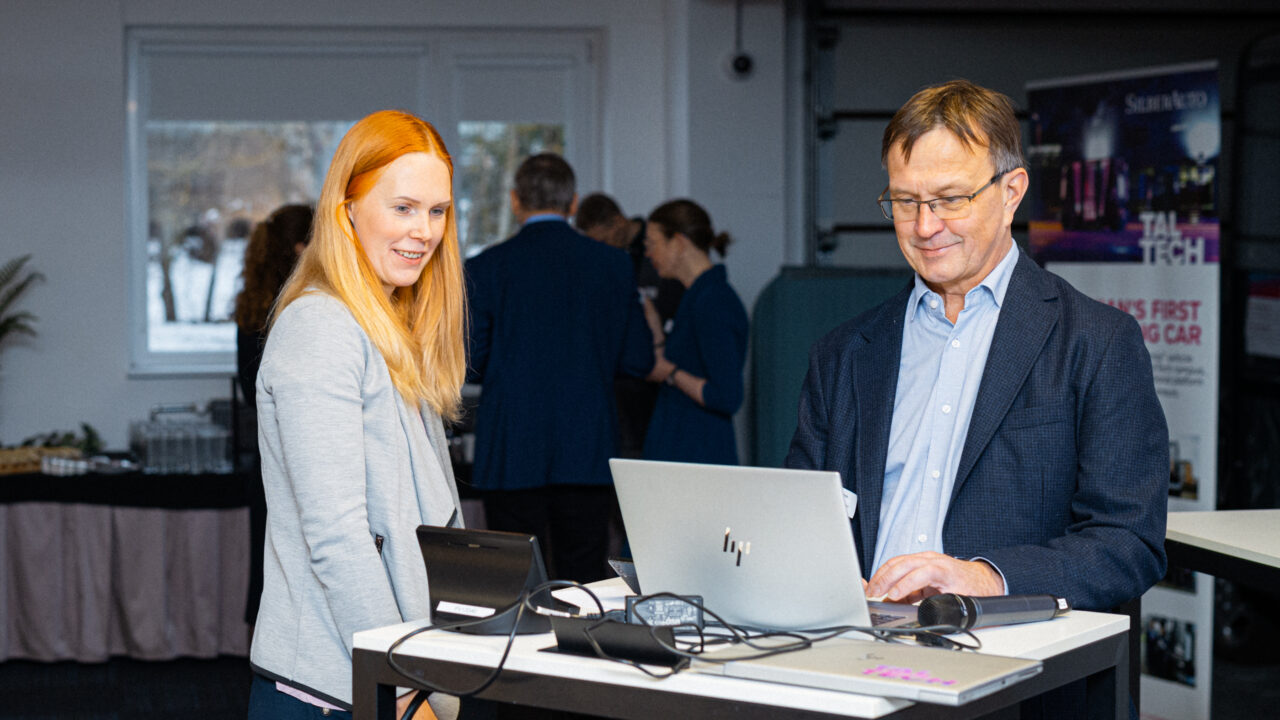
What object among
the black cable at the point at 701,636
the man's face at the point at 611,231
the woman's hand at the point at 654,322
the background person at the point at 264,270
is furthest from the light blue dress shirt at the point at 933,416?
the man's face at the point at 611,231

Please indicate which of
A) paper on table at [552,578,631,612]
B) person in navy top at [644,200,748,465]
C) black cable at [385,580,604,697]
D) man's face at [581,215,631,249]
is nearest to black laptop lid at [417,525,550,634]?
black cable at [385,580,604,697]

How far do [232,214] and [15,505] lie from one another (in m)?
2.01

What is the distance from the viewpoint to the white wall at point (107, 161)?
557cm

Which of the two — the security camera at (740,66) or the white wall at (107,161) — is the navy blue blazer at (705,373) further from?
the security camera at (740,66)

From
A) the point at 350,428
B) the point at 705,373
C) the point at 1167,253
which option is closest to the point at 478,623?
the point at 350,428

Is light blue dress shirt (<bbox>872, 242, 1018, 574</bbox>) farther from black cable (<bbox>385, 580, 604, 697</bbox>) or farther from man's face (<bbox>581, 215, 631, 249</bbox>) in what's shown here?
man's face (<bbox>581, 215, 631, 249</bbox>)

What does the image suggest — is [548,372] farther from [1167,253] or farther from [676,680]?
[676,680]

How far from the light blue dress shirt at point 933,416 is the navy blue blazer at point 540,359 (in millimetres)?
1953

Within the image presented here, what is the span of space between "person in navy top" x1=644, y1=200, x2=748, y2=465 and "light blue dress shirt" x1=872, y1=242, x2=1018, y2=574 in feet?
6.95

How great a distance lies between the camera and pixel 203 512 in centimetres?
458

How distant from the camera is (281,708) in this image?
172cm

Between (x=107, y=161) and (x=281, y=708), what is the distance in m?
4.79

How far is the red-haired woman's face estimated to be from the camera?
1806 millimetres

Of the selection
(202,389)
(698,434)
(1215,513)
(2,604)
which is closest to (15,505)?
(2,604)
